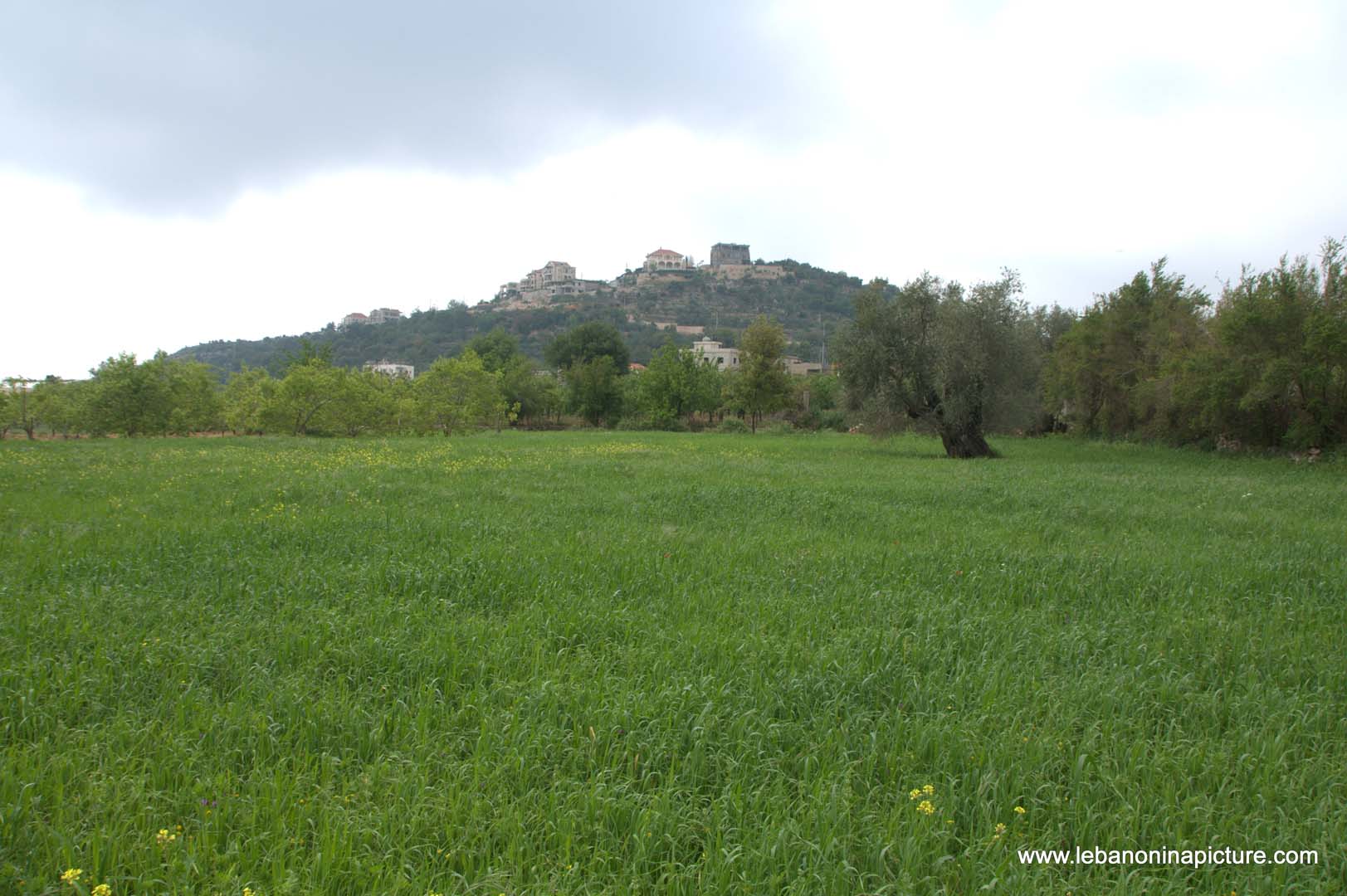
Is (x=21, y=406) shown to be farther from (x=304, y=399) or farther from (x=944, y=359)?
(x=944, y=359)

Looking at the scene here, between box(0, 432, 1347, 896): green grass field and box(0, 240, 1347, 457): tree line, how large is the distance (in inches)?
709

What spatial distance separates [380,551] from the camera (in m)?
7.79

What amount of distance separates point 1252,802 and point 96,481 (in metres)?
17.1

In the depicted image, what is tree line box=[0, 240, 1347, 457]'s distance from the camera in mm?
22781

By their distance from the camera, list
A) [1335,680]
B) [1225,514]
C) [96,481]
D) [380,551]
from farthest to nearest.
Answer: [96,481] < [1225,514] < [380,551] < [1335,680]

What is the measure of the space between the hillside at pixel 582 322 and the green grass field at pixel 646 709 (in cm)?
11799

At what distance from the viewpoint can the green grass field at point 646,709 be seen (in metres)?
2.93

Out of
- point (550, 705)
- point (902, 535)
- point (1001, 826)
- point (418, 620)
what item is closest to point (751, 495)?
point (902, 535)

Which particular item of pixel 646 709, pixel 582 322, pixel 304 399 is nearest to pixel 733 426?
pixel 304 399

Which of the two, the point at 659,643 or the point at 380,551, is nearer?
the point at 659,643

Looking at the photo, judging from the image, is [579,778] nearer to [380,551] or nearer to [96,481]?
[380,551]

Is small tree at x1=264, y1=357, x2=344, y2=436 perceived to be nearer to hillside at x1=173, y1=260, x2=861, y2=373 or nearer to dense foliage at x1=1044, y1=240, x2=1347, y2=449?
dense foliage at x1=1044, y1=240, x2=1347, y2=449

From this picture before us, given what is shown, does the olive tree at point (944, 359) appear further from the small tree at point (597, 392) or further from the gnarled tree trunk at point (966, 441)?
the small tree at point (597, 392)

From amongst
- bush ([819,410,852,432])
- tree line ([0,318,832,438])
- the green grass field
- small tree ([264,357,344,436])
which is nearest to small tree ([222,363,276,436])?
tree line ([0,318,832,438])
